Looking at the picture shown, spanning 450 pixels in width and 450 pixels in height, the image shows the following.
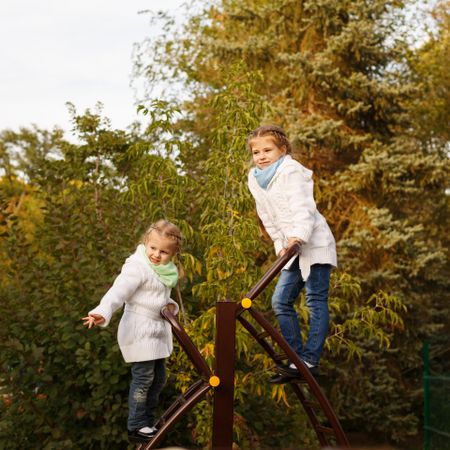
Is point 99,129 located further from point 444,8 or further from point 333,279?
point 444,8

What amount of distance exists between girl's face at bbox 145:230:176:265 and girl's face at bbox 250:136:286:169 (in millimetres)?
660

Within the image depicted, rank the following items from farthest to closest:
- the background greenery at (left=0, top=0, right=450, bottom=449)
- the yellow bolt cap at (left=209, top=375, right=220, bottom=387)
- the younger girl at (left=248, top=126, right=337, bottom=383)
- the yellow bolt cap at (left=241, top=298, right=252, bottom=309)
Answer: the background greenery at (left=0, top=0, right=450, bottom=449) < the younger girl at (left=248, top=126, right=337, bottom=383) < the yellow bolt cap at (left=209, top=375, right=220, bottom=387) < the yellow bolt cap at (left=241, top=298, right=252, bottom=309)

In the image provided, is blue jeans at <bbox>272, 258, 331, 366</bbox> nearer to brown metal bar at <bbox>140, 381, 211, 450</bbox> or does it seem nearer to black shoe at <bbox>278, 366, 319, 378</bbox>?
black shoe at <bbox>278, 366, 319, 378</bbox>

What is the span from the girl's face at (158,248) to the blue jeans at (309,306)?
63 centimetres

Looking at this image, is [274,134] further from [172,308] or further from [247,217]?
[247,217]

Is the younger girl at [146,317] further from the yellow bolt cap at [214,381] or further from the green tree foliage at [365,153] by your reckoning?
the green tree foliage at [365,153]

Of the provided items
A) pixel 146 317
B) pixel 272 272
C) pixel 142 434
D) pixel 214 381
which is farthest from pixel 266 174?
pixel 142 434

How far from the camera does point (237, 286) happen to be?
241 inches

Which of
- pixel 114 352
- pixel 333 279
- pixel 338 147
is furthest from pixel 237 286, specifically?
pixel 338 147

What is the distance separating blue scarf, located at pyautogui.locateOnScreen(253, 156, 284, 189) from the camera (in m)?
4.45

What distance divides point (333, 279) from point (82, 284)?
2.21 m

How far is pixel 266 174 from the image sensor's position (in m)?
4.47

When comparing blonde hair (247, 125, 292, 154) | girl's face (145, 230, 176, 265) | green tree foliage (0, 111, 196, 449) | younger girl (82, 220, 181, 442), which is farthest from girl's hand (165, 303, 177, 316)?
green tree foliage (0, 111, 196, 449)

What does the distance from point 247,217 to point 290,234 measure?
2.37m
